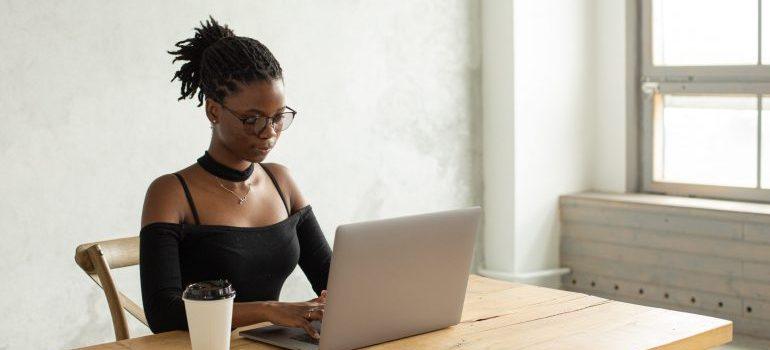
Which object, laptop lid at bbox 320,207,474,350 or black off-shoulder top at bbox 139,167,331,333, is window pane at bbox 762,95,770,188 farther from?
laptop lid at bbox 320,207,474,350

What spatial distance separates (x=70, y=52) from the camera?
341 centimetres

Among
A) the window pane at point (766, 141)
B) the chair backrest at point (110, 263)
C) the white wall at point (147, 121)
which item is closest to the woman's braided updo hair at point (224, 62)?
the chair backrest at point (110, 263)

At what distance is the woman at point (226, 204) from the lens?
6.97 ft

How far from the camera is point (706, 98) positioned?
443 cm

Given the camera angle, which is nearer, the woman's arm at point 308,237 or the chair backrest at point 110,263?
the chair backrest at point 110,263

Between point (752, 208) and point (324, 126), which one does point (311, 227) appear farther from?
point (752, 208)

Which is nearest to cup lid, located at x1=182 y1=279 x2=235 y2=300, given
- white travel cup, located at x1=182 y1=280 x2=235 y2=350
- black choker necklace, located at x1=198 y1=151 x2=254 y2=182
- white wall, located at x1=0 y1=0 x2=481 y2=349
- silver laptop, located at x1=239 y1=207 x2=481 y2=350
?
white travel cup, located at x1=182 y1=280 x2=235 y2=350

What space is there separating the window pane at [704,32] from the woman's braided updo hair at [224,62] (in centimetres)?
259

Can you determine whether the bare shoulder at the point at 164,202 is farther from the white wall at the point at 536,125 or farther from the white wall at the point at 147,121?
the white wall at the point at 536,125

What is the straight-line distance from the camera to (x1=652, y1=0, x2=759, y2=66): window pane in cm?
426

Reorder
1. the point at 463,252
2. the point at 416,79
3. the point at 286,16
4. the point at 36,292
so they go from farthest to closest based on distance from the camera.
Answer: the point at 416,79
the point at 286,16
the point at 36,292
the point at 463,252

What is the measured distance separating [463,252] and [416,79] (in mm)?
2409

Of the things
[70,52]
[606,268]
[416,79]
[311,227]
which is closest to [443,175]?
[416,79]

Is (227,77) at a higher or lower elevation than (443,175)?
higher
